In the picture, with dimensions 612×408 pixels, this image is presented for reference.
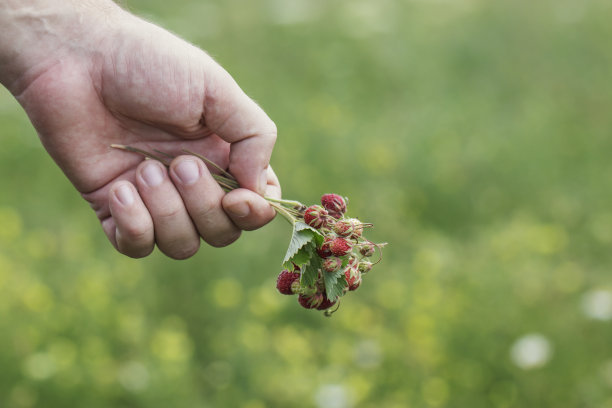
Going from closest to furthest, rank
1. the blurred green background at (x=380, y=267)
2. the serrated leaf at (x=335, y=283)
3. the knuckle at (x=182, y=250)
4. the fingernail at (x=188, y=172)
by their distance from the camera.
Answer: the serrated leaf at (x=335, y=283)
the fingernail at (x=188, y=172)
the knuckle at (x=182, y=250)
the blurred green background at (x=380, y=267)

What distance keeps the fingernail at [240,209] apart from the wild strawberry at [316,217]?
0.21m

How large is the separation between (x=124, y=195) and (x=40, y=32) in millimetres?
448

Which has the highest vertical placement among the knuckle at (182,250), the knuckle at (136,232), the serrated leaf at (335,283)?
the serrated leaf at (335,283)

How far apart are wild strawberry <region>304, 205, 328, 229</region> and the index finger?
0.24 meters

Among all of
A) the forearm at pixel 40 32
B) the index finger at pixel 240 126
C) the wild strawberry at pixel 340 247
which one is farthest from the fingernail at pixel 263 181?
the forearm at pixel 40 32

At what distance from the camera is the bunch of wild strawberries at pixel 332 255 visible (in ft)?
4.65

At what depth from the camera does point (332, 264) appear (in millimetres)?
1405

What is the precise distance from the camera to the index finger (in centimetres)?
167

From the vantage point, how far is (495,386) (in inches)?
107

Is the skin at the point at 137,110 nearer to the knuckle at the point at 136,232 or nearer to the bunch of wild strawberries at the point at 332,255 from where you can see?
the knuckle at the point at 136,232

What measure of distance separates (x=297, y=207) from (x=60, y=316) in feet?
5.18

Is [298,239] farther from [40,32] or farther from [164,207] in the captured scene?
[40,32]

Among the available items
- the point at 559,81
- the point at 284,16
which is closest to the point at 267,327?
the point at 559,81

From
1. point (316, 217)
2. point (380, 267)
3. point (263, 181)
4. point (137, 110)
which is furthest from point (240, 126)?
point (380, 267)
